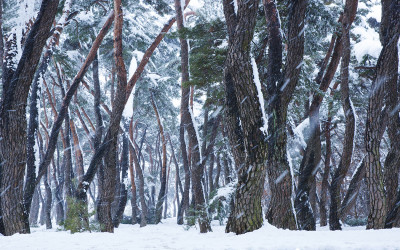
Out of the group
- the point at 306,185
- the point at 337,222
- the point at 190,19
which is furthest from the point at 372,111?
the point at 190,19

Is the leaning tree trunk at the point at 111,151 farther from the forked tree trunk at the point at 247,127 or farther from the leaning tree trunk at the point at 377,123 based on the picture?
the leaning tree trunk at the point at 377,123

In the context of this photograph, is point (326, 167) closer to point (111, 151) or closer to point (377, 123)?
point (377, 123)

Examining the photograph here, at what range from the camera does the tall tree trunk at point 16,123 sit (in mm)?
6180

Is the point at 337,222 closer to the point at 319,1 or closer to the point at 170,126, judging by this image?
the point at 319,1

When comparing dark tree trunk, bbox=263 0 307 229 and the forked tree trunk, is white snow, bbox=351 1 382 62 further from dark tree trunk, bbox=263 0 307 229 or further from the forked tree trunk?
the forked tree trunk

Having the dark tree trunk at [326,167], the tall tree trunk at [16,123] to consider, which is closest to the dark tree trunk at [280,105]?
the tall tree trunk at [16,123]

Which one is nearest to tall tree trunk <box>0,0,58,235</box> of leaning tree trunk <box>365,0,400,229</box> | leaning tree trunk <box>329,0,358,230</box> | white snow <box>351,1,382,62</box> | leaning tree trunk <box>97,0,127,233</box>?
leaning tree trunk <box>97,0,127,233</box>

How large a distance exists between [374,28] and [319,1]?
7.85 metres

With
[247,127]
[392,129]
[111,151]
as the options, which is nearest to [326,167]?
[392,129]

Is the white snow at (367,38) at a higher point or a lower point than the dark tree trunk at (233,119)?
higher

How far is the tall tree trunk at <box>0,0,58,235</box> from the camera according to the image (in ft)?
20.3

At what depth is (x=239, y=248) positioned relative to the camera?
3.79 meters

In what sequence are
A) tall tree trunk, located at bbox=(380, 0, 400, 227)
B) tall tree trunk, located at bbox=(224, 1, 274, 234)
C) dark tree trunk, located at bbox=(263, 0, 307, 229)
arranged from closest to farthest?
tall tree trunk, located at bbox=(224, 1, 274, 234) < dark tree trunk, located at bbox=(263, 0, 307, 229) < tall tree trunk, located at bbox=(380, 0, 400, 227)

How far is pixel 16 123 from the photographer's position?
6.25 m
